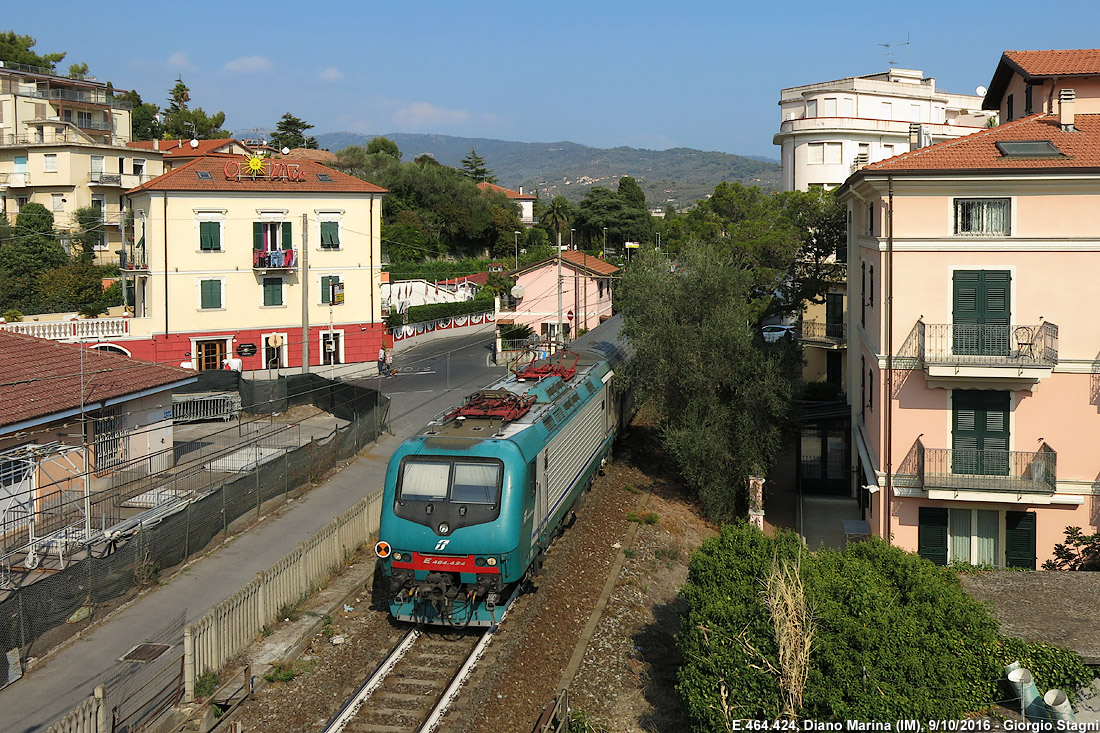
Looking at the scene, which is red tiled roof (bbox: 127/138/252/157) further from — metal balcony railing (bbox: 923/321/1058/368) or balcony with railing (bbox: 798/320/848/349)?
metal balcony railing (bbox: 923/321/1058/368)

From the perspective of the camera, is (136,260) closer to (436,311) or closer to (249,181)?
(249,181)

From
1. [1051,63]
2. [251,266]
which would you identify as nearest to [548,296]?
[251,266]

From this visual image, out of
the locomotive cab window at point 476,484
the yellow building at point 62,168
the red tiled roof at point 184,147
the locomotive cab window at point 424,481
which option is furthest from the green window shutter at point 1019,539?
the red tiled roof at point 184,147

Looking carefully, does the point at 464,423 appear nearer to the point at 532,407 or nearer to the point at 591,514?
the point at 532,407

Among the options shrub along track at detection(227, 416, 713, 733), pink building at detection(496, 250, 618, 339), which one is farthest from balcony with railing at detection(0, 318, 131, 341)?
shrub along track at detection(227, 416, 713, 733)

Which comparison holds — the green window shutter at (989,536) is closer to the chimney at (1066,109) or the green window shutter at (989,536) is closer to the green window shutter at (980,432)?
the green window shutter at (980,432)

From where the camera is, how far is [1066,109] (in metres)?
22.5

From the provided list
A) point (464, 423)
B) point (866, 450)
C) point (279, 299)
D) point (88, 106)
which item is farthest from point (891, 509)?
point (88, 106)

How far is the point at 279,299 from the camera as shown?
46.2m

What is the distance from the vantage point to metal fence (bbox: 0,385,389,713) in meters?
14.2

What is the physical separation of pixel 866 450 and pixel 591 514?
7.08 m

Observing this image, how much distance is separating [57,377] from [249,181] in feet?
84.6

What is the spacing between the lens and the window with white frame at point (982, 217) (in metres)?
20.6

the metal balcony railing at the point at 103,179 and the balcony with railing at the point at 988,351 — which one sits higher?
the metal balcony railing at the point at 103,179
